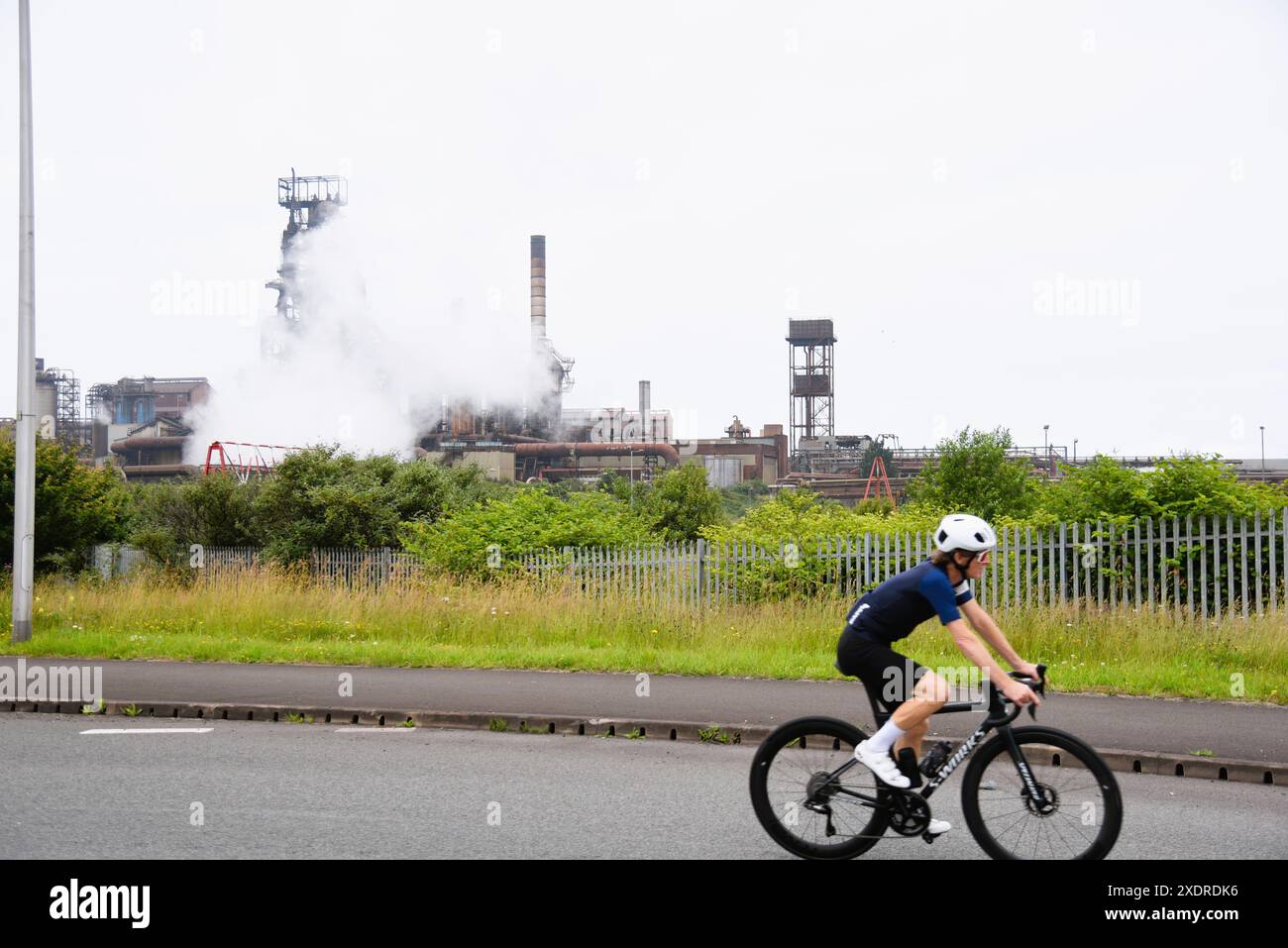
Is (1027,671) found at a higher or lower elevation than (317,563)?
higher

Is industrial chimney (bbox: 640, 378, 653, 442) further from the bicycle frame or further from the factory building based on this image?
the bicycle frame

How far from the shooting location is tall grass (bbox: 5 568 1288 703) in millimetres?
12086

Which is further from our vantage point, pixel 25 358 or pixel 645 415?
pixel 645 415

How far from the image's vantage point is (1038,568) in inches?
595

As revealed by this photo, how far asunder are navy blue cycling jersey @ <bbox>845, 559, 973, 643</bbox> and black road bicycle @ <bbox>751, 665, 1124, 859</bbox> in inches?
14.6

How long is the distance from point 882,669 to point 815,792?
68 centimetres

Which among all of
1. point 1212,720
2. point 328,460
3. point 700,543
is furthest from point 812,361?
point 1212,720

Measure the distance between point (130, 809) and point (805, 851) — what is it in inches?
148

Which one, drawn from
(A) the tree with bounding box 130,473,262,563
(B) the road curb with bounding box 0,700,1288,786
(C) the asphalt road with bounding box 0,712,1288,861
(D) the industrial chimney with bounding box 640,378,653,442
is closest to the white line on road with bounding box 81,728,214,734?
(C) the asphalt road with bounding box 0,712,1288,861

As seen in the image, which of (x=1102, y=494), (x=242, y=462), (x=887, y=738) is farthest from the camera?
(x=242, y=462)

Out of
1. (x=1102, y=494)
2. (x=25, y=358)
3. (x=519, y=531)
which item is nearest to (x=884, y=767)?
(x=1102, y=494)

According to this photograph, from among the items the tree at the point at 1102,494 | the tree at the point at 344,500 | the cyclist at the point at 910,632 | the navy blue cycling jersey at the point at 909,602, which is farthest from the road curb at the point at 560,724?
the tree at the point at 344,500

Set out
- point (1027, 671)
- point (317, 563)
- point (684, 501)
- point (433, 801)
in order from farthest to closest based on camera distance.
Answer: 1. point (684, 501)
2. point (317, 563)
3. point (433, 801)
4. point (1027, 671)

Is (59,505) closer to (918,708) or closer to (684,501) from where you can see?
(918,708)
